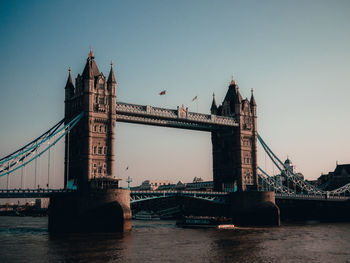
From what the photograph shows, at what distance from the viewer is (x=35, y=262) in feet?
144

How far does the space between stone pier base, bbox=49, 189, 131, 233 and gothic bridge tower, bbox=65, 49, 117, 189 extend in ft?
15.5

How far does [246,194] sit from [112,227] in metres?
33.8

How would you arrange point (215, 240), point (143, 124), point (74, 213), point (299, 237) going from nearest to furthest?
point (215, 240)
point (299, 237)
point (74, 213)
point (143, 124)

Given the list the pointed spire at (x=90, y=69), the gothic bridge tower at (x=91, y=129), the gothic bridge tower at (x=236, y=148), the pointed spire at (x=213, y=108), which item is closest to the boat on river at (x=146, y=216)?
the gothic bridge tower at (x=236, y=148)

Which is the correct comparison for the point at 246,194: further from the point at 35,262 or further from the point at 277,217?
the point at 35,262

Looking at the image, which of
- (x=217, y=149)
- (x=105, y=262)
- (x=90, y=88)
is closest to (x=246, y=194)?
(x=217, y=149)

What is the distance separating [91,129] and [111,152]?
554cm

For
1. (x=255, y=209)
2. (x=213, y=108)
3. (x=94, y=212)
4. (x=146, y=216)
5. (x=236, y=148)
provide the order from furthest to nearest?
(x=146, y=216)
(x=213, y=108)
(x=236, y=148)
(x=255, y=209)
(x=94, y=212)

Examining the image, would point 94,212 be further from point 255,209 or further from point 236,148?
point 236,148

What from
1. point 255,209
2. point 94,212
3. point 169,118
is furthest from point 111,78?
point 255,209

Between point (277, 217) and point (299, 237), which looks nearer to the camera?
point (299, 237)

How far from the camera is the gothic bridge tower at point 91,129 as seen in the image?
260 ft

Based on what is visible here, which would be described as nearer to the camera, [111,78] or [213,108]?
[111,78]

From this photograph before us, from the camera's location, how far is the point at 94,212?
7194cm
